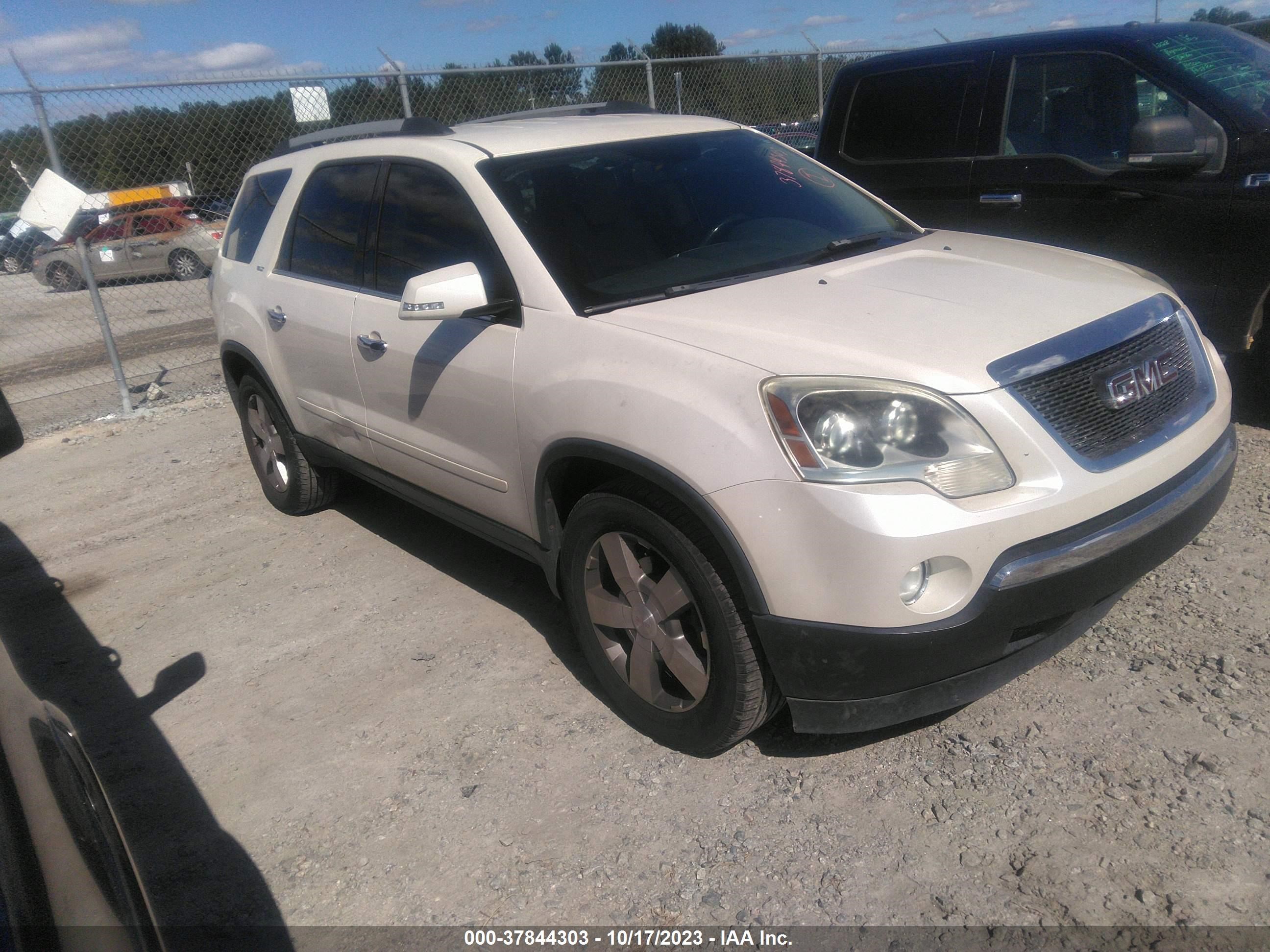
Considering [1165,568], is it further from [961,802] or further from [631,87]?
[631,87]

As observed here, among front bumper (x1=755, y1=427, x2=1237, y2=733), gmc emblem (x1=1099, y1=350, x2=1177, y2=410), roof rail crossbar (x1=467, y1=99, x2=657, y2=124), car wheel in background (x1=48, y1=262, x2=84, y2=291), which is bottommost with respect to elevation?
car wheel in background (x1=48, y1=262, x2=84, y2=291)

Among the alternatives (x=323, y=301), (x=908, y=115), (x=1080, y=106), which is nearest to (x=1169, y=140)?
(x=1080, y=106)

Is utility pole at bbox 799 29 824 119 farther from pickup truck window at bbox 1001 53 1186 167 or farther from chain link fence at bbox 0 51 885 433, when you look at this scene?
pickup truck window at bbox 1001 53 1186 167

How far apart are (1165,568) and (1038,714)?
1.14 meters

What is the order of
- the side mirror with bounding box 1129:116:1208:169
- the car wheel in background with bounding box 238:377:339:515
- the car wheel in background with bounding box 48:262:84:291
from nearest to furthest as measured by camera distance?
the side mirror with bounding box 1129:116:1208:169 → the car wheel in background with bounding box 238:377:339:515 → the car wheel in background with bounding box 48:262:84:291

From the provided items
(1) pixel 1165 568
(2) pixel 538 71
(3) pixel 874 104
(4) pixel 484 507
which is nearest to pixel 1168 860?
(1) pixel 1165 568

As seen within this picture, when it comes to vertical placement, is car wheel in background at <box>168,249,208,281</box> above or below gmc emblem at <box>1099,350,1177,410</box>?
below

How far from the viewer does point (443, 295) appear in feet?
10.1

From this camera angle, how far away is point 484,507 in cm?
358

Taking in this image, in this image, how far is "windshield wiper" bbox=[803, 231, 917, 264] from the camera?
343cm

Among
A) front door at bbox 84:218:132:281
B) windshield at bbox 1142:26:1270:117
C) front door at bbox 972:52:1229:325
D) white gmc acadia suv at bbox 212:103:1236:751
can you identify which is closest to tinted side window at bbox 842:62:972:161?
front door at bbox 972:52:1229:325

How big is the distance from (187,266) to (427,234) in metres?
9.92

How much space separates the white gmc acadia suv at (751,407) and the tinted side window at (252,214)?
2.36 ft

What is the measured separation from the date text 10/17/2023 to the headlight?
1.12 metres
